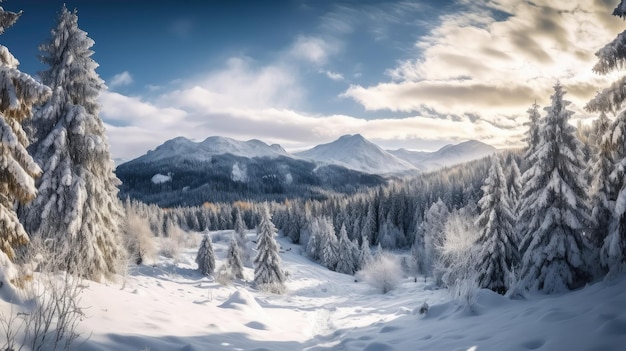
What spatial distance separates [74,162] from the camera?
15.5 metres

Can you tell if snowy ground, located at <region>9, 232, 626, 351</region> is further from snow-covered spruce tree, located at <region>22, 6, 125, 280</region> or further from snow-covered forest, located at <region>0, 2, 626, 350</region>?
snow-covered spruce tree, located at <region>22, 6, 125, 280</region>

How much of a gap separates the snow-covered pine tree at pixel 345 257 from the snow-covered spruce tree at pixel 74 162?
179ft

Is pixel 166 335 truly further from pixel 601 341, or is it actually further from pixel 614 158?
pixel 614 158

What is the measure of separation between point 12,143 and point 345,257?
211 feet

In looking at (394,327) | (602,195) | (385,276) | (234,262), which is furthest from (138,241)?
(602,195)

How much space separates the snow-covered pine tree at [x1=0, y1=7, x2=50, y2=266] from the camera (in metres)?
7.49

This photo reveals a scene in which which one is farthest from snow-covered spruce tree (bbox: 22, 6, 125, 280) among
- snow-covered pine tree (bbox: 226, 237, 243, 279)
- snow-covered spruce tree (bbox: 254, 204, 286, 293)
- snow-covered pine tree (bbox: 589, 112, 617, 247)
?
snow-covered pine tree (bbox: 226, 237, 243, 279)

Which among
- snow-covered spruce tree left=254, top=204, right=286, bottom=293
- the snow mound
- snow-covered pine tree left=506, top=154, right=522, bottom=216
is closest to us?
the snow mound

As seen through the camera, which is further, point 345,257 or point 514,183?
point 345,257

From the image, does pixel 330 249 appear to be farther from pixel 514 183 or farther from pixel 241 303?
pixel 241 303

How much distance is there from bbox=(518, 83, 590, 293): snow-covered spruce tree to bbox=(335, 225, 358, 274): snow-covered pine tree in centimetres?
5249

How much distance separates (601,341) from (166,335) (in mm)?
10216

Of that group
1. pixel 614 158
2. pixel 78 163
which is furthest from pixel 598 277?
pixel 78 163

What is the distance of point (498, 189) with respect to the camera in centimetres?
2334
